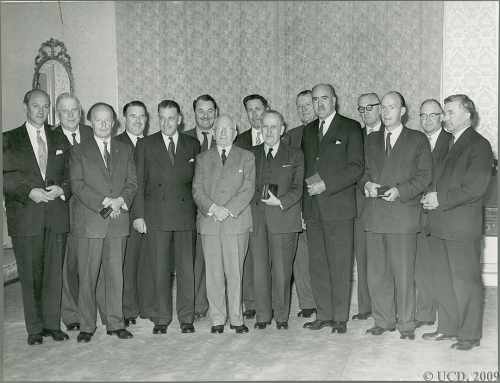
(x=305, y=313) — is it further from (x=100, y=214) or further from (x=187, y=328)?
(x=100, y=214)

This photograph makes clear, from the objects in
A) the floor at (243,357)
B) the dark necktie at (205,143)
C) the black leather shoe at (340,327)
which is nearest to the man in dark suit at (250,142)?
the dark necktie at (205,143)

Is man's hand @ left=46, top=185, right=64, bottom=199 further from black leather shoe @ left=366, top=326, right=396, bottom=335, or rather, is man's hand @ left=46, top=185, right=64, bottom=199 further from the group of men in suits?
black leather shoe @ left=366, top=326, right=396, bottom=335

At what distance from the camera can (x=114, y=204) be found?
4.05m

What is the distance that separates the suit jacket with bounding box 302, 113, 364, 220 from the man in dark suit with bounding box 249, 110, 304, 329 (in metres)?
0.16

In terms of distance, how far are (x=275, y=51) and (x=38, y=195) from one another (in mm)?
3681

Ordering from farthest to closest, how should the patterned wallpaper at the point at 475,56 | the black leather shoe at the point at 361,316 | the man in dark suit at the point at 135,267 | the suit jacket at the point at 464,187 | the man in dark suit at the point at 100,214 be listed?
the patterned wallpaper at the point at 475,56 → the black leather shoe at the point at 361,316 → the man in dark suit at the point at 135,267 → the man in dark suit at the point at 100,214 → the suit jacket at the point at 464,187

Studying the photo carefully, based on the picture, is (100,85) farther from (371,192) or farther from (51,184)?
(371,192)

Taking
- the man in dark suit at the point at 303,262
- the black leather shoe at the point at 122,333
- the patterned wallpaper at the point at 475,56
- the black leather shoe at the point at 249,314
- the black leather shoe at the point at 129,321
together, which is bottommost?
the black leather shoe at the point at 249,314

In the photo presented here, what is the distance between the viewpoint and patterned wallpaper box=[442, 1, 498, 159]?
6.18m

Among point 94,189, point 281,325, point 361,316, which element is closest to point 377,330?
point 361,316

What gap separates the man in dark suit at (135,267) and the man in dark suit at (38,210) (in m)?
0.57

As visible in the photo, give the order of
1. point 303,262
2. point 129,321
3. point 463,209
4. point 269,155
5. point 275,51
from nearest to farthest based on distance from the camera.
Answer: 1. point 463,209
2. point 269,155
3. point 129,321
4. point 303,262
5. point 275,51

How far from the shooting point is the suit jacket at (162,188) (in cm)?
422

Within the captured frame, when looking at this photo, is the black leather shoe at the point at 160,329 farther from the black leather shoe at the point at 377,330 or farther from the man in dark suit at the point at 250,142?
the black leather shoe at the point at 377,330
